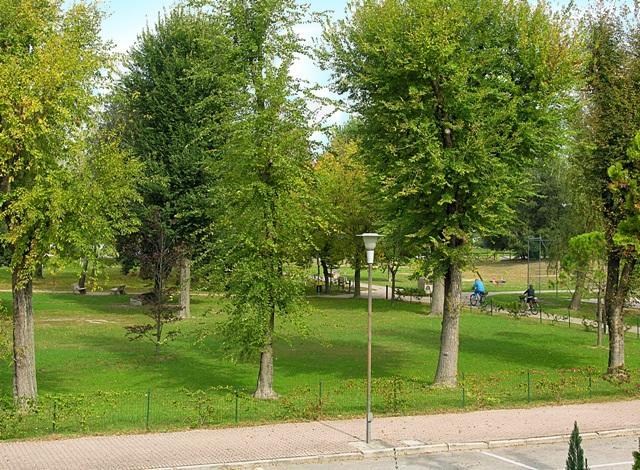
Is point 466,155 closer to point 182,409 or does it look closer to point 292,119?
point 292,119

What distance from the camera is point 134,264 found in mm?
42844

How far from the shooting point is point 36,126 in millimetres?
18281

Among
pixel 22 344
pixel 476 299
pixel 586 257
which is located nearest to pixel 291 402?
pixel 22 344

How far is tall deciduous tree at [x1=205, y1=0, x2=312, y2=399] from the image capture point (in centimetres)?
2069

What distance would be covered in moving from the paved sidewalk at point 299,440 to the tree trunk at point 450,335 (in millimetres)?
3347

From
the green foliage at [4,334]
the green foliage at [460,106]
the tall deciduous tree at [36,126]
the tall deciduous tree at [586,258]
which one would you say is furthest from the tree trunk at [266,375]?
the tall deciduous tree at [586,258]

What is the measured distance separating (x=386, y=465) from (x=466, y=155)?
10181 mm

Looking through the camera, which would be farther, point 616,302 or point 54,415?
point 616,302

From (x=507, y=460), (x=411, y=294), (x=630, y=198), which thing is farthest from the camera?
(x=411, y=294)

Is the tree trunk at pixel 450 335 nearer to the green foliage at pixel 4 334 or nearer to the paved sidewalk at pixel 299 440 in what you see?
the paved sidewalk at pixel 299 440

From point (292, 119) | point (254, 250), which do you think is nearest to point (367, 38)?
point (292, 119)

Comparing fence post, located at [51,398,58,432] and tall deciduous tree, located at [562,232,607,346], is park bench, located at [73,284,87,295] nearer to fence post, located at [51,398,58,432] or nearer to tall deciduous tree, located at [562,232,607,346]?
tall deciduous tree, located at [562,232,607,346]

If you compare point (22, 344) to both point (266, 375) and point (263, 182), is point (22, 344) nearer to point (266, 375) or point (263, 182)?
point (266, 375)

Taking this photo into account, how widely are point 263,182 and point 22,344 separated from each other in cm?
765
